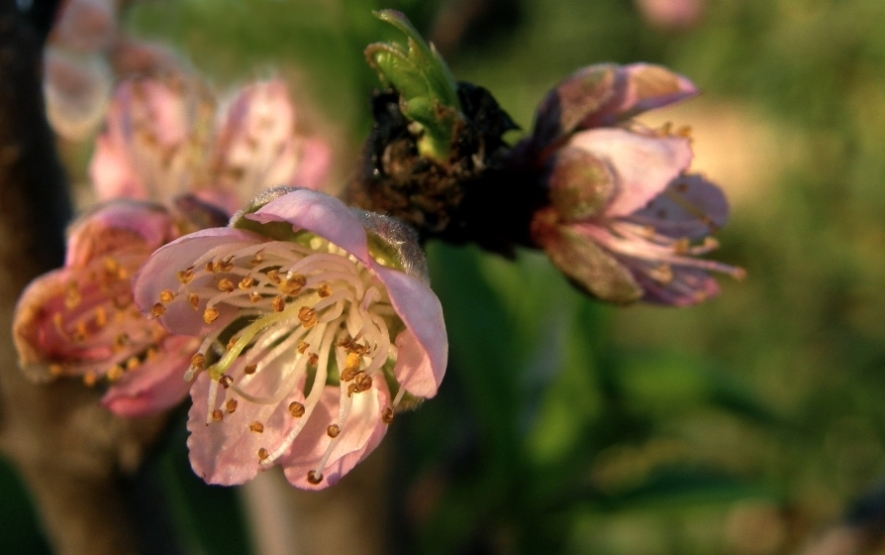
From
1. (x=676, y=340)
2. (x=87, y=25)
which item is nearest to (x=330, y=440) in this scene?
(x=87, y=25)

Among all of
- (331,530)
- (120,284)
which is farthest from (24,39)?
(331,530)

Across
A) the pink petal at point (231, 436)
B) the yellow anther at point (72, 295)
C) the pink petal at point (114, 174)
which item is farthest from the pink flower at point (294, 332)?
the pink petal at point (114, 174)

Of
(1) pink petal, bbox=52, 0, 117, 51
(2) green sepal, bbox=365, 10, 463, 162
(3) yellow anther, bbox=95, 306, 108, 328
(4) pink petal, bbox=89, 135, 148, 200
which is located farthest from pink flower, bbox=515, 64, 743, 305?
(1) pink petal, bbox=52, 0, 117, 51

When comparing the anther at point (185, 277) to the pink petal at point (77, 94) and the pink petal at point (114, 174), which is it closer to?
the pink petal at point (114, 174)

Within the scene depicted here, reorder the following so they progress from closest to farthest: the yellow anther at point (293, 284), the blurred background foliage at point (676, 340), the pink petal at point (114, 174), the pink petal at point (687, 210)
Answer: the yellow anther at point (293, 284)
the pink petal at point (687, 210)
the pink petal at point (114, 174)
the blurred background foliage at point (676, 340)

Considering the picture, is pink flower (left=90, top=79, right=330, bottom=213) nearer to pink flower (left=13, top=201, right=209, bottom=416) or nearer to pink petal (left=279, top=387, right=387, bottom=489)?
pink flower (left=13, top=201, right=209, bottom=416)

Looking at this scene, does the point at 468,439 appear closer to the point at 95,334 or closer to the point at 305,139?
the point at 305,139
